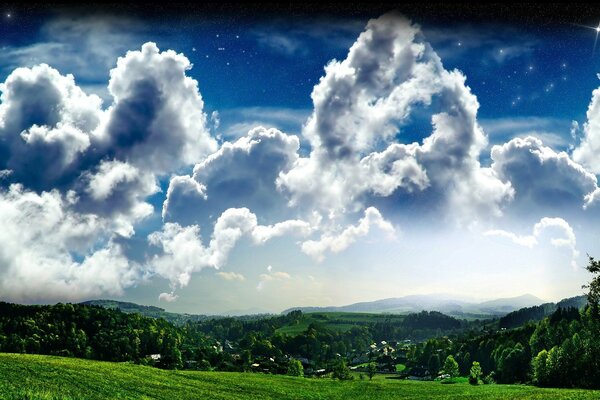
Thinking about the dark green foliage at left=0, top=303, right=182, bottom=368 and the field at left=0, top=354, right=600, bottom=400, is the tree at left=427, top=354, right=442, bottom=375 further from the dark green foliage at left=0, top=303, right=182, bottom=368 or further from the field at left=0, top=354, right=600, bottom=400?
the field at left=0, top=354, right=600, bottom=400

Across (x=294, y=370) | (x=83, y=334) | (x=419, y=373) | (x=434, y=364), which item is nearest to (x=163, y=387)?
(x=294, y=370)

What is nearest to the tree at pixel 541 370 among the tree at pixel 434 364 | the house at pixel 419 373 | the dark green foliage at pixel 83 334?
the house at pixel 419 373

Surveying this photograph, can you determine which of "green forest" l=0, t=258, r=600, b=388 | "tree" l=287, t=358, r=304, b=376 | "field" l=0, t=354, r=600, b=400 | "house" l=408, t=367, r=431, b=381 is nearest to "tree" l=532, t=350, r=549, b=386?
"green forest" l=0, t=258, r=600, b=388

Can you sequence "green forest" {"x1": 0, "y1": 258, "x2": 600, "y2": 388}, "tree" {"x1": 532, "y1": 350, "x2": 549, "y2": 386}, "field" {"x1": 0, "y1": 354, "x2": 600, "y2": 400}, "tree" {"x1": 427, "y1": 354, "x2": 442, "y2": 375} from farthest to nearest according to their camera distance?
"tree" {"x1": 427, "y1": 354, "x2": 442, "y2": 375} → "green forest" {"x1": 0, "y1": 258, "x2": 600, "y2": 388} → "tree" {"x1": 532, "y1": 350, "x2": 549, "y2": 386} → "field" {"x1": 0, "y1": 354, "x2": 600, "y2": 400}

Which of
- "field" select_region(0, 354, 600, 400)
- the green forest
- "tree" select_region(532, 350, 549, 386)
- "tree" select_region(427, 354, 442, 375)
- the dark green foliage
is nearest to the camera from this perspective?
"field" select_region(0, 354, 600, 400)

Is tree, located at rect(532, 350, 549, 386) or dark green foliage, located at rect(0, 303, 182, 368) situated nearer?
tree, located at rect(532, 350, 549, 386)

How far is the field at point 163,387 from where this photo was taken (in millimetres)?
22719

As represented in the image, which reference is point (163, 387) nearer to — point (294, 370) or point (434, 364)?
point (294, 370)

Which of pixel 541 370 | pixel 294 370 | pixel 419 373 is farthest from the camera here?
pixel 419 373

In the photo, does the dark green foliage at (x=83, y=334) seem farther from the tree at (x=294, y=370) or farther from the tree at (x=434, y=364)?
the tree at (x=434, y=364)

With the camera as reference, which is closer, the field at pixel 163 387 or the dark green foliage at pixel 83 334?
the field at pixel 163 387

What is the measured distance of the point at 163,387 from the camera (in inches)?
1184

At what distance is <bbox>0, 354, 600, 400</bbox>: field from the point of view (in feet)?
74.5

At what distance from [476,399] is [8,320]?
80.2 metres
